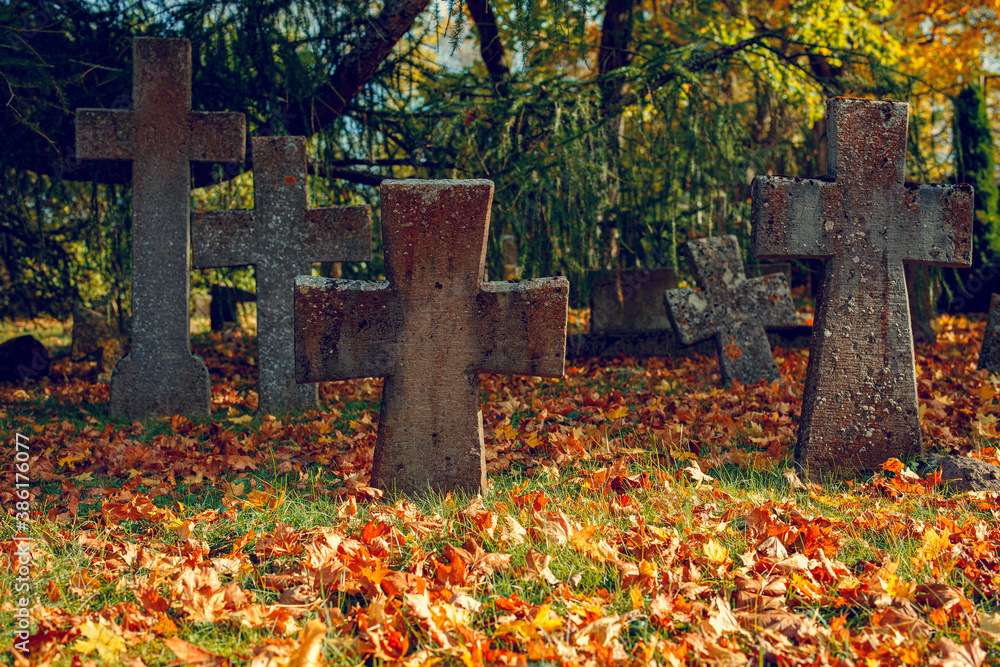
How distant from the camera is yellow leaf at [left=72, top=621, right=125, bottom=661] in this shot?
1964 mm

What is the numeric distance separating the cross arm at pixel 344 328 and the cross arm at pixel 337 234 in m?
2.46

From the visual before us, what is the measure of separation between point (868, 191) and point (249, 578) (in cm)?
351

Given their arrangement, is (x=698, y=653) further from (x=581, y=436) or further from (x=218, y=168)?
(x=218, y=168)

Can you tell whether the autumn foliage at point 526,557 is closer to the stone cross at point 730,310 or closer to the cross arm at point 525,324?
the cross arm at point 525,324

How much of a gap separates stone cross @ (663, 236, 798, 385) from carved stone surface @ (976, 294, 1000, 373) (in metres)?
1.64

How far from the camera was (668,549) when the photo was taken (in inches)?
99.7

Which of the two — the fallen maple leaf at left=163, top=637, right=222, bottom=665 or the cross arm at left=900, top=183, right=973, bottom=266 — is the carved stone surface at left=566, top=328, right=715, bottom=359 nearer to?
the cross arm at left=900, top=183, right=973, bottom=266

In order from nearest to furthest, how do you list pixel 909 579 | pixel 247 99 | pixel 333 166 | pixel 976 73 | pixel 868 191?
pixel 909 579
pixel 868 191
pixel 247 99
pixel 333 166
pixel 976 73

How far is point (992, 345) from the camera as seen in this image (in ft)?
19.4

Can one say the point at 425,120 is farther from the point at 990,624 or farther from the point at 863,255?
the point at 990,624

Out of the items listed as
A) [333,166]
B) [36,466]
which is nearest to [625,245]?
[333,166]

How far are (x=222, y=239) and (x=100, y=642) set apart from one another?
406 centimetres

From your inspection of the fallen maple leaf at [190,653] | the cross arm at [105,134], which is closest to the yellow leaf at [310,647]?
the fallen maple leaf at [190,653]

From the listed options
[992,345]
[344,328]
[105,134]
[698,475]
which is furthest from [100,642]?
[992,345]
